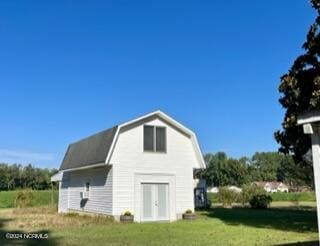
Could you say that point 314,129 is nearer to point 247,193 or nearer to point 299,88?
point 299,88

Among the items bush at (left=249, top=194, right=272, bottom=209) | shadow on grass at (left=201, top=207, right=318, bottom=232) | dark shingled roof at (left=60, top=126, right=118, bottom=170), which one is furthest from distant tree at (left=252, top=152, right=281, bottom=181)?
dark shingled roof at (left=60, top=126, right=118, bottom=170)

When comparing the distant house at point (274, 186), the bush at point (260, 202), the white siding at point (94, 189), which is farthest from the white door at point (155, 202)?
the distant house at point (274, 186)

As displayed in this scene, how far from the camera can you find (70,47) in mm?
20016

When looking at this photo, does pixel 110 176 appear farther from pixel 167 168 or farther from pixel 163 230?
pixel 163 230

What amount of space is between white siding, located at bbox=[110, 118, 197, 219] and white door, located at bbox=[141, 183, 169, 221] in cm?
59

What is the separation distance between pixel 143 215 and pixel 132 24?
32.6 ft

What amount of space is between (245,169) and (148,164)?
8265cm

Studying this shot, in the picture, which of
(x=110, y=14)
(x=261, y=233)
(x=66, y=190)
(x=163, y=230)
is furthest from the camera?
(x=66, y=190)

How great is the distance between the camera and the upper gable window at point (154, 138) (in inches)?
784

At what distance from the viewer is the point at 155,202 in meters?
19.5

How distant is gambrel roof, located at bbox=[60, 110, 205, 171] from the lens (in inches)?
750

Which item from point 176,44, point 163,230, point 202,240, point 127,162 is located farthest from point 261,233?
point 176,44

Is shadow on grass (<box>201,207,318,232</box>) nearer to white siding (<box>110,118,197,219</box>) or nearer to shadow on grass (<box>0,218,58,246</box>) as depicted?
white siding (<box>110,118,197,219</box>)

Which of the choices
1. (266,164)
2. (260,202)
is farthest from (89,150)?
(266,164)
